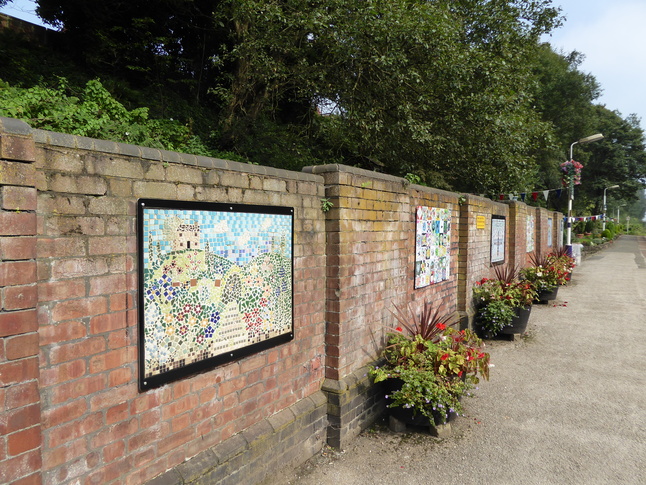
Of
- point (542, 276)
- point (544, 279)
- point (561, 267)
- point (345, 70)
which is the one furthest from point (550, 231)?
point (345, 70)

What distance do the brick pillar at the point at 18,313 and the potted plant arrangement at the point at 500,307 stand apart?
673 centimetres

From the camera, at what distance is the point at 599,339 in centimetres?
757

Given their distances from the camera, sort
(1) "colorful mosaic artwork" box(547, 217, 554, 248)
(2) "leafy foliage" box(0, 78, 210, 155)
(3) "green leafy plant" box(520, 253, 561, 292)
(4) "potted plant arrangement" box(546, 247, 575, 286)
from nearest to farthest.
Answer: (2) "leafy foliage" box(0, 78, 210, 155) < (3) "green leafy plant" box(520, 253, 561, 292) < (4) "potted plant arrangement" box(546, 247, 575, 286) < (1) "colorful mosaic artwork" box(547, 217, 554, 248)

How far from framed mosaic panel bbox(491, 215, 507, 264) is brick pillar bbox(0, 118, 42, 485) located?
8.39 metres

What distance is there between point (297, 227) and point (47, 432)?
7.04 ft

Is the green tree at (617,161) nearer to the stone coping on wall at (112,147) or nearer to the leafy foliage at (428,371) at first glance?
the leafy foliage at (428,371)

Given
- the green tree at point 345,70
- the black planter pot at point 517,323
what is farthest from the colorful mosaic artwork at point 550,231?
the black planter pot at point 517,323

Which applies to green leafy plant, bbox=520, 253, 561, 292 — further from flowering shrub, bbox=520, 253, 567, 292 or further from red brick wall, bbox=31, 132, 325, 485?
red brick wall, bbox=31, 132, 325, 485

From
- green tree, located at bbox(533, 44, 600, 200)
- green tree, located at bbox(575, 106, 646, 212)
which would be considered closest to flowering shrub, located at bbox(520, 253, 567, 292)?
green tree, located at bbox(533, 44, 600, 200)

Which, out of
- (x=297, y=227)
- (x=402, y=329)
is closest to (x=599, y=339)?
(x=402, y=329)

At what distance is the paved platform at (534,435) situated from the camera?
3445 millimetres

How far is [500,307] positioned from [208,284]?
5849 millimetres

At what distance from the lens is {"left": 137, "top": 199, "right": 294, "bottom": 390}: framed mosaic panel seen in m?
2.41

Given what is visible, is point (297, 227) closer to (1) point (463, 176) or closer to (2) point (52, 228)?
(2) point (52, 228)
